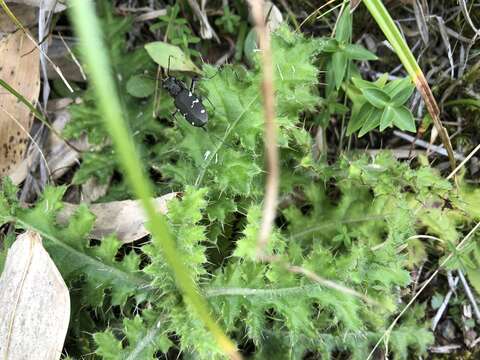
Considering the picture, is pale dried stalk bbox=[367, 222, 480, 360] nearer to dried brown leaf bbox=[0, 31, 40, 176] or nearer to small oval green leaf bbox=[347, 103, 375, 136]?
small oval green leaf bbox=[347, 103, 375, 136]

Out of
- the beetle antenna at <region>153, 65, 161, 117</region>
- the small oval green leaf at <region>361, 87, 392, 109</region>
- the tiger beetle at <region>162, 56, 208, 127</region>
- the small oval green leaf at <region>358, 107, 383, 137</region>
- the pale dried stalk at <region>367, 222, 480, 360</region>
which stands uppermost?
the tiger beetle at <region>162, 56, 208, 127</region>

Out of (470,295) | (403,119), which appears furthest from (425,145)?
(470,295)

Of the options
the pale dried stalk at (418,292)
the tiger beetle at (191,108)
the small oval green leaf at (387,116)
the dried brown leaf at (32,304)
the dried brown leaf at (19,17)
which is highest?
the dried brown leaf at (19,17)

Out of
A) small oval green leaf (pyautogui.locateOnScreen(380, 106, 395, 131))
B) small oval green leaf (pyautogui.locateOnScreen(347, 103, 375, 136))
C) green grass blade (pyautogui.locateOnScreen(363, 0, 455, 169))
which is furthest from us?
small oval green leaf (pyautogui.locateOnScreen(347, 103, 375, 136))

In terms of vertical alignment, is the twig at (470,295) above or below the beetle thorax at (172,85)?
below

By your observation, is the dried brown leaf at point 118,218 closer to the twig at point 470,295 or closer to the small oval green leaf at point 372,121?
the small oval green leaf at point 372,121

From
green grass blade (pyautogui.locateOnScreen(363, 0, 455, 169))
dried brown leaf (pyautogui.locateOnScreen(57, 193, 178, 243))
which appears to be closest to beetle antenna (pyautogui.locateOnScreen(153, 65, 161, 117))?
dried brown leaf (pyautogui.locateOnScreen(57, 193, 178, 243))

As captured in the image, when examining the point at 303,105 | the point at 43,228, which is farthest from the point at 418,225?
the point at 43,228

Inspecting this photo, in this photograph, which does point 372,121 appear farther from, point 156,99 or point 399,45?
point 156,99

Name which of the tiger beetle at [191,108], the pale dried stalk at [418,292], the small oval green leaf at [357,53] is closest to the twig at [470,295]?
the pale dried stalk at [418,292]
